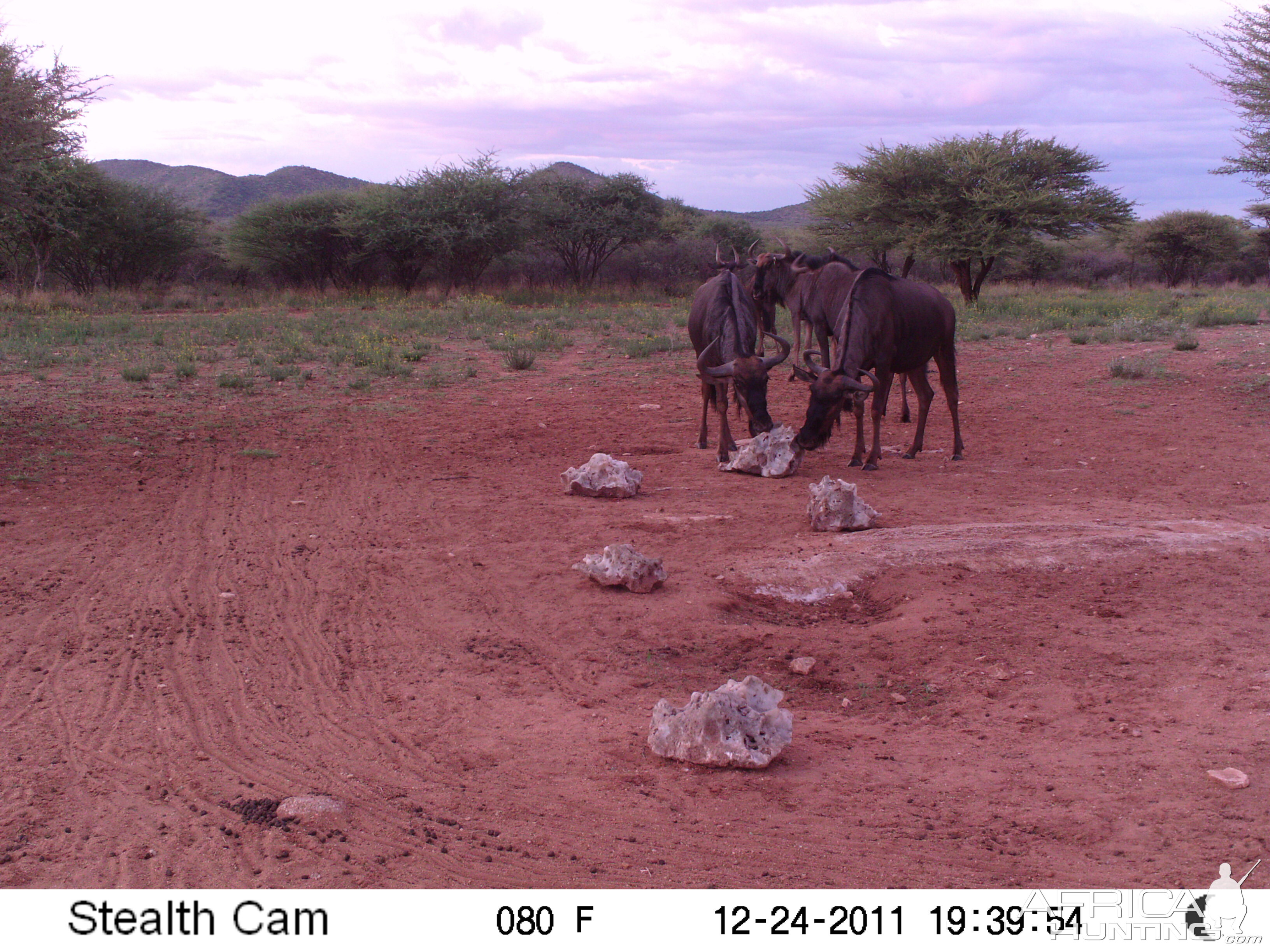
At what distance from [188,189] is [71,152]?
77.1 m

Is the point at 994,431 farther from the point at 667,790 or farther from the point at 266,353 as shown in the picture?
the point at 266,353

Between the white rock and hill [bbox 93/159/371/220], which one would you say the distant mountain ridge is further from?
the white rock

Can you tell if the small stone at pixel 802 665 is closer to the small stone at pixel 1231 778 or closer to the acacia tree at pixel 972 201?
the small stone at pixel 1231 778

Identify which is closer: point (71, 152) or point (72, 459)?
point (72, 459)

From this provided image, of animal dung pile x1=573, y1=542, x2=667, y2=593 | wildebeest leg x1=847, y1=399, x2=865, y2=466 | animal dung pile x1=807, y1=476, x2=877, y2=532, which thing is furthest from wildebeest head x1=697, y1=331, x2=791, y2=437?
animal dung pile x1=573, y1=542, x2=667, y2=593

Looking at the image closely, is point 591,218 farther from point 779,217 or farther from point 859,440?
point 779,217

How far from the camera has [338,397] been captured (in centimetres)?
1255

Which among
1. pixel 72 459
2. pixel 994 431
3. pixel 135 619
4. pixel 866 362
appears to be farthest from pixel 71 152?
pixel 994 431

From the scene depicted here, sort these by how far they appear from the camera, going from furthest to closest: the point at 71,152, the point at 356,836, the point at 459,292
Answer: the point at 459,292
the point at 71,152
the point at 356,836

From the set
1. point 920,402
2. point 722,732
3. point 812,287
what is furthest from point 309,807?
point 812,287

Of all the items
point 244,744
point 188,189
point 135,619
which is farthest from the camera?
point 188,189

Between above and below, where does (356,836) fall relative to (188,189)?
below

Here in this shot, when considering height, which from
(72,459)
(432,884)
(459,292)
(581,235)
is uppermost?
(581,235)

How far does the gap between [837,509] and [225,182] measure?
8860cm
